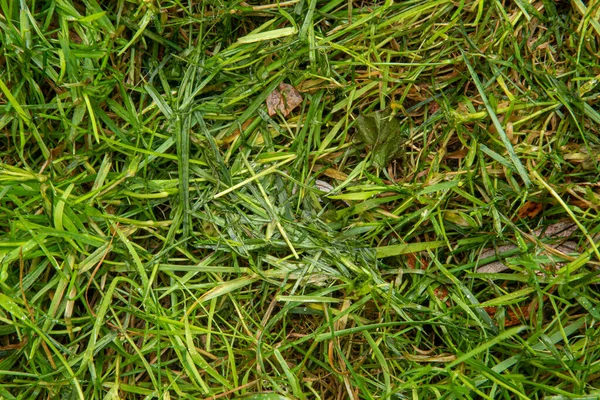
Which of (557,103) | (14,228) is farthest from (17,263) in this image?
(557,103)

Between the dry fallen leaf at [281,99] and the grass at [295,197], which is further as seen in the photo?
the dry fallen leaf at [281,99]

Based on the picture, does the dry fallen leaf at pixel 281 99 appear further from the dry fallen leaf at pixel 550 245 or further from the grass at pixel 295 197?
the dry fallen leaf at pixel 550 245

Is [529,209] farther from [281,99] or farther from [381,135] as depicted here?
[281,99]

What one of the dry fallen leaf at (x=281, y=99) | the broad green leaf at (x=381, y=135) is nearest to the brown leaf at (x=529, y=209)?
the broad green leaf at (x=381, y=135)

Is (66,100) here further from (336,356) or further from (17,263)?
(336,356)

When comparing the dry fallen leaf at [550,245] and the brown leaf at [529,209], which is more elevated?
the brown leaf at [529,209]
